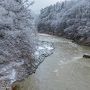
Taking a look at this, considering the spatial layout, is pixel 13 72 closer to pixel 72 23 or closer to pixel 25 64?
pixel 25 64

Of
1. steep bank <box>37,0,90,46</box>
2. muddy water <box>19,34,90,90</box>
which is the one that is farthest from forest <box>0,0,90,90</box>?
steep bank <box>37,0,90,46</box>

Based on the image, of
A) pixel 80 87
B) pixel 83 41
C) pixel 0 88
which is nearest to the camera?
pixel 0 88

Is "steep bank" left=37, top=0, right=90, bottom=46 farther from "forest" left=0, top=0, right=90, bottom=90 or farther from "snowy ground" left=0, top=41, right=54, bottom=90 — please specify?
"snowy ground" left=0, top=41, right=54, bottom=90

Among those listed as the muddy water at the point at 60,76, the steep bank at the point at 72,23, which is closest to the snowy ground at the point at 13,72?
the muddy water at the point at 60,76

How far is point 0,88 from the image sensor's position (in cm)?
1135

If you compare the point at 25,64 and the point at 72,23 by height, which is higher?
the point at 25,64

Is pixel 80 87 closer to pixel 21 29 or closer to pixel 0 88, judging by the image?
pixel 0 88

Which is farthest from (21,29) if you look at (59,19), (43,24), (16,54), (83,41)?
(43,24)

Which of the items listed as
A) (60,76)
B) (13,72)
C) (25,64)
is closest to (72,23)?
(60,76)

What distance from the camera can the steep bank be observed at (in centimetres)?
4076

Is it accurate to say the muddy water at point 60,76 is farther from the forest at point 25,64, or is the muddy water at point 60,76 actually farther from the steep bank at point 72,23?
the steep bank at point 72,23

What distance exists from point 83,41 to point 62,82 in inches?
940

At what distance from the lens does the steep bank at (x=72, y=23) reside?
40.8 metres

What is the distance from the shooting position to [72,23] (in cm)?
4909
